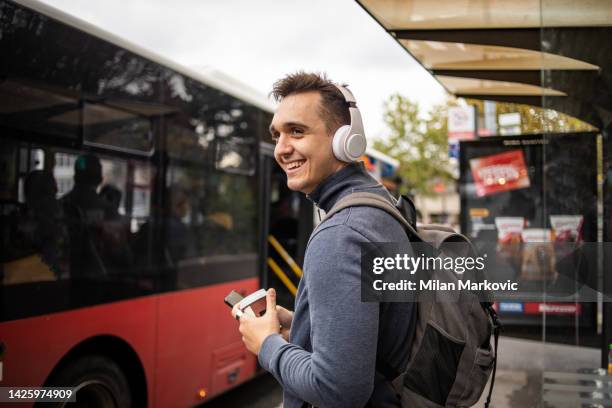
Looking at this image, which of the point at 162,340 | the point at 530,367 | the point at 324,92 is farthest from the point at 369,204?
the point at 530,367

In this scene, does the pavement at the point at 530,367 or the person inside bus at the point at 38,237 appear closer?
the person inside bus at the point at 38,237

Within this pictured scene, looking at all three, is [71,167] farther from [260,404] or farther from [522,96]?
[522,96]

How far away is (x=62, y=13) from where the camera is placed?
370cm

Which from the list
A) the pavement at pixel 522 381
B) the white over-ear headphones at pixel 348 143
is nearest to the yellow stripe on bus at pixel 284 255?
the pavement at pixel 522 381

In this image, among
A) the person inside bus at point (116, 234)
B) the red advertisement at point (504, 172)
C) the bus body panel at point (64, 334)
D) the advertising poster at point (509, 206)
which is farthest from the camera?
the red advertisement at point (504, 172)

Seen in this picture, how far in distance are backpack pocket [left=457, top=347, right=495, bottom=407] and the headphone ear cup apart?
2.47 ft

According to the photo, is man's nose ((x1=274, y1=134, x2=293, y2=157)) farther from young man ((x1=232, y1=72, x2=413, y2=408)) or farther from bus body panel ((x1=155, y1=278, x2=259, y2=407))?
bus body panel ((x1=155, y1=278, x2=259, y2=407))

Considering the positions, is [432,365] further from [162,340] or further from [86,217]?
[162,340]

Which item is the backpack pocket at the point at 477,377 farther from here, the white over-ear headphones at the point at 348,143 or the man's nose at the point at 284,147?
the man's nose at the point at 284,147

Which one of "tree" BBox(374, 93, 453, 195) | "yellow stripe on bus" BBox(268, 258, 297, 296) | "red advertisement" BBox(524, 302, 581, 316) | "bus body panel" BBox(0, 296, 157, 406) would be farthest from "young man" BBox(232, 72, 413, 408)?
"tree" BBox(374, 93, 453, 195)

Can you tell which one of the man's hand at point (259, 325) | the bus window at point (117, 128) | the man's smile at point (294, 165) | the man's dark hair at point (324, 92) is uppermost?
the bus window at point (117, 128)

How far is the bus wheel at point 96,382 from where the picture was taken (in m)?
3.73

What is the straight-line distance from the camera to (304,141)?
182cm

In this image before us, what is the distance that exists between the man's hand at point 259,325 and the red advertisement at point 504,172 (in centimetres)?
651
